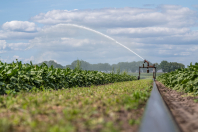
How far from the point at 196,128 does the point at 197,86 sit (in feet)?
19.0

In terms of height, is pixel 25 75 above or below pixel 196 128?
above

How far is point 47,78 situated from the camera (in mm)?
10438

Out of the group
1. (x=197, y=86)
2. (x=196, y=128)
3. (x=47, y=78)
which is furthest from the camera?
(x=47, y=78)

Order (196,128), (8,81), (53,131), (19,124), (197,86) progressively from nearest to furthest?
(53,131)
(19,124)
(196,128)
(8,81)
(197,86)

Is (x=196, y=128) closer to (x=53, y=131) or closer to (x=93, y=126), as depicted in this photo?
(x=93, y=126)

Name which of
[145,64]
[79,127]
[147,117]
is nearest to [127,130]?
[147,117]

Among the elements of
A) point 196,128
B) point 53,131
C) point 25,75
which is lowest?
point 196,128

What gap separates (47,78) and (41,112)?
6.46 m

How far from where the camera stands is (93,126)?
3219 millimetres

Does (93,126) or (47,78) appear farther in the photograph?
(47,78)

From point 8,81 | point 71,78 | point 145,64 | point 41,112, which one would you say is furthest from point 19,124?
point 145,64

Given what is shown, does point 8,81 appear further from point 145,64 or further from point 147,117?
point 145,64

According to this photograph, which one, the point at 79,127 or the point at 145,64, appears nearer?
the point at 79,127

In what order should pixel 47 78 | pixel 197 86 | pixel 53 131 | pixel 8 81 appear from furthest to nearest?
pixel 47 78 < pixel 197 86 < pixel 8 81 < pixel 53 131
